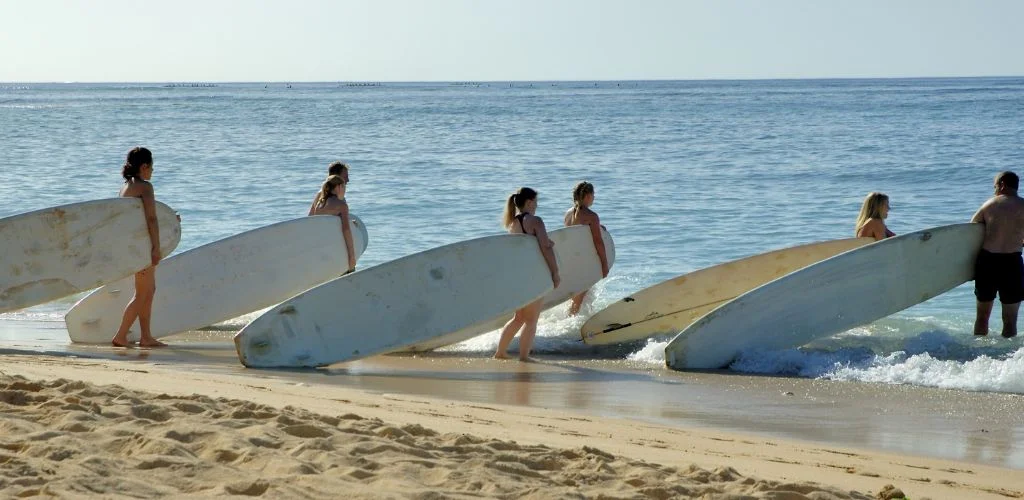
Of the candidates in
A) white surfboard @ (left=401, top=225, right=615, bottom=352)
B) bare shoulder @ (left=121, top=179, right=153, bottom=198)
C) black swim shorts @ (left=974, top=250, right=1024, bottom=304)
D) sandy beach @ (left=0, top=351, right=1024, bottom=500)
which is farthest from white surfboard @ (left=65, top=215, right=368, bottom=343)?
black swim shorts @ (left=974, top=250, right=1024, bottom=304)

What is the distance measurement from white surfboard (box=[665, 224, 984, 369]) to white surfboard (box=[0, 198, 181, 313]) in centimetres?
392

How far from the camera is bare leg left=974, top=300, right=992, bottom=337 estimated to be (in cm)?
835

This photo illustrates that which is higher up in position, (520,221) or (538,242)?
(520,221)

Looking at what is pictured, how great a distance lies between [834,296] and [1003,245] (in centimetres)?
127

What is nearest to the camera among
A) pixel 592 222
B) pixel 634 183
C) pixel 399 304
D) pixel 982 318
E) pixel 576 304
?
pixel 399 304

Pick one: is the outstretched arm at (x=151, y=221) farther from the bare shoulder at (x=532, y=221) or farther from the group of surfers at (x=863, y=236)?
the bare shoulder at (x=532, y=221)

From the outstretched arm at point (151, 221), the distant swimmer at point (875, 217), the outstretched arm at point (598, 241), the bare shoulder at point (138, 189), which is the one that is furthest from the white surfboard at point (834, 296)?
the bare shoulder at point (138, 189)

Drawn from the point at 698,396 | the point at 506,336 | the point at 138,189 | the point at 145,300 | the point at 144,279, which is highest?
the point at 138,189

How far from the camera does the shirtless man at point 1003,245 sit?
7.97m

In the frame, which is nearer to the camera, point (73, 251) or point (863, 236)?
point (73, 251)

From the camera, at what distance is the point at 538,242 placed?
26.0 feet

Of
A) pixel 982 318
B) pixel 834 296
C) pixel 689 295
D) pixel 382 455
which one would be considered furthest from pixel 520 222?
pixel 382 455

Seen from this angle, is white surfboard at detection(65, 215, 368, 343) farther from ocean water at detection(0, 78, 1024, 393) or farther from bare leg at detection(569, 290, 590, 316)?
bare leg at detection(569, 290, 590, 316)

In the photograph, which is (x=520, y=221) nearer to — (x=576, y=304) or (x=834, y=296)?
(x=576, y=304)
